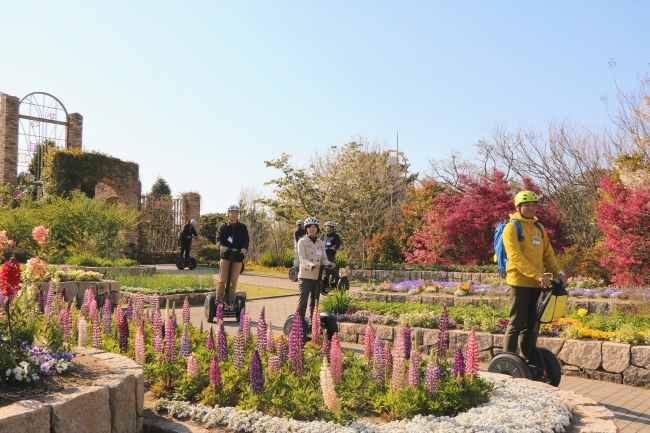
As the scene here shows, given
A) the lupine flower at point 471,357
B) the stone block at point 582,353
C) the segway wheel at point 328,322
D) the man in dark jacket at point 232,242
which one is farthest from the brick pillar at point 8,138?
the lupine flower at point 471,357

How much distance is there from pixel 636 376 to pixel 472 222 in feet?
39.1

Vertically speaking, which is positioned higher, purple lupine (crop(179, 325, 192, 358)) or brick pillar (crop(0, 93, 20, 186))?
brick pillar (crop(0, 93, 20, 186))

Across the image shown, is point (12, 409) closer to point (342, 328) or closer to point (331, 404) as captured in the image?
point (331, 404)

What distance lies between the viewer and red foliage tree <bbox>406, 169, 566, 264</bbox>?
17594 millimetres

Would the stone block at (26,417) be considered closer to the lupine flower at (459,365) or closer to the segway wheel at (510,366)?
the lupine flower at (459,365)

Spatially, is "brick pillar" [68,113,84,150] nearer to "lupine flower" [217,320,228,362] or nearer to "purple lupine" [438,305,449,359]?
"lupine flower" [217,320,228,362]

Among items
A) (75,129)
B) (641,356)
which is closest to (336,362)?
(641,356)

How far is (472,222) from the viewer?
17.8 m

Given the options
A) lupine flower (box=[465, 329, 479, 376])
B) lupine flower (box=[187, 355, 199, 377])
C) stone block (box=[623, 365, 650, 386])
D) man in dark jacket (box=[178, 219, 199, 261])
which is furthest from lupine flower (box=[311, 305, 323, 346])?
man in dark jacket (box=[178, 219, 199, 261])

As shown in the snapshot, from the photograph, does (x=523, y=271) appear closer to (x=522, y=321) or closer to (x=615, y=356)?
(x=522, y=321)

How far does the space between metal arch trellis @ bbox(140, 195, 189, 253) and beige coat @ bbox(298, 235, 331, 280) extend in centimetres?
2343

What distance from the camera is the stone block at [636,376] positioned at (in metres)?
5.99

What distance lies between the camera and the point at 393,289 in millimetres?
12227

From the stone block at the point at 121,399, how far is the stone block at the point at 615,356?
5132mm
